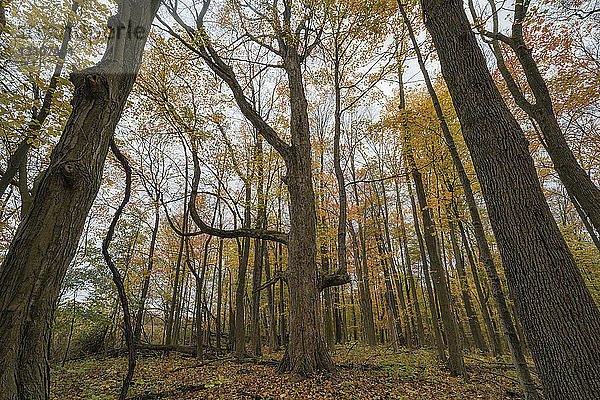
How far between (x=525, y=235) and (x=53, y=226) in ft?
11.9

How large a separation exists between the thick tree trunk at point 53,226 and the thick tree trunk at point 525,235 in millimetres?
3410

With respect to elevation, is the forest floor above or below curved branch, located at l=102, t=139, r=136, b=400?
below

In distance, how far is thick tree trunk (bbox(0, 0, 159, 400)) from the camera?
155 cm

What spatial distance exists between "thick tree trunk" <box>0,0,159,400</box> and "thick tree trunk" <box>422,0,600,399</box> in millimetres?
3410

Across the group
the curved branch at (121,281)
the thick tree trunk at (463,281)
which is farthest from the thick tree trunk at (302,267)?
the thick tree trunk at (463,281)

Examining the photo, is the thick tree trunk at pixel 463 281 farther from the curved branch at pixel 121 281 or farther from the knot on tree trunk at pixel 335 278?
the curved branch at pixel 121 281

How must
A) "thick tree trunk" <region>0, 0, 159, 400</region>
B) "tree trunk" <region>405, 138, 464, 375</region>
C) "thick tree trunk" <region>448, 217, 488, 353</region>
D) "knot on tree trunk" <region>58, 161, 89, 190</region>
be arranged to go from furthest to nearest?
"thick tree trunk" <region>448, 217, 488, 353</region>, "tree trunk" <region>405, 138, 464, 375</region>, "knot on tree trunk" <region>58, 161, 89, 190</region>, "thick tree trunk" <region>0, 0, 159, 400</region>

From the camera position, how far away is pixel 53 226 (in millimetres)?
1827

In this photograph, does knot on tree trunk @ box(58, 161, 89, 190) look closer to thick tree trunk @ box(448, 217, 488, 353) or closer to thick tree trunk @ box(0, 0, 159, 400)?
thick tree trunk @ box(0, 0, 159, 400)

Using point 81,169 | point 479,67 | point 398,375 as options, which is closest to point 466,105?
point 479,67

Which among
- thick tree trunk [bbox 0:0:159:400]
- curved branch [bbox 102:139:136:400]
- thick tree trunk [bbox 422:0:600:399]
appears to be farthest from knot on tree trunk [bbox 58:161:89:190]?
thick tree trunk [bbox 422:0:600:399]

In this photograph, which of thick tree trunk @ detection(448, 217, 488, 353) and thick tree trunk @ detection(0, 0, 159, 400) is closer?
thick tree trunk @ detection(0, 0, 159, 400)

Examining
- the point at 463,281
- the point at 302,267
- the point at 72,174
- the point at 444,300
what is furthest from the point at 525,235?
the point at 463,281

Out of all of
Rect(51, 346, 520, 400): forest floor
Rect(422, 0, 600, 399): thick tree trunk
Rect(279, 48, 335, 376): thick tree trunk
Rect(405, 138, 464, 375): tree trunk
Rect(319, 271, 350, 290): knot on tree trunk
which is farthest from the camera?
Rect(405, 138, 464, 375): tree trunk
